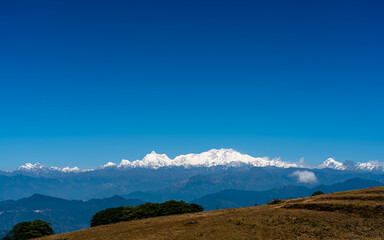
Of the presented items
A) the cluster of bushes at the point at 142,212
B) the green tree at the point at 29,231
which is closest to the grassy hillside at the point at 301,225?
the green tree at the point at 29,231

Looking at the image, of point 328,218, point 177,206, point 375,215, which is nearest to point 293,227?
point 328,218

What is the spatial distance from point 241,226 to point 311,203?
24735mm

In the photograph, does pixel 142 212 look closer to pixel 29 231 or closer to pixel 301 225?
pixel 29 231

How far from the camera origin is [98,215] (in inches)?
5782

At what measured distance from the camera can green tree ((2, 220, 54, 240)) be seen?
105 m

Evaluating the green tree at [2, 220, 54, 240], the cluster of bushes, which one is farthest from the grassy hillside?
the cluster of bushes

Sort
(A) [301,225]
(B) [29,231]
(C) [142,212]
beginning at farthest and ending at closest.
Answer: (C) [142,212]
(B) [29,231]
(A) [301,225]

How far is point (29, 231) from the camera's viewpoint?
105 meters

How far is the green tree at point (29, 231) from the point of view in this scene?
104562mm

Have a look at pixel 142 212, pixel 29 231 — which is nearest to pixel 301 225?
pixel 142 212

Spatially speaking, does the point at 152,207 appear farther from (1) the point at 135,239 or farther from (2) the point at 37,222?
(1) the point at 135,239

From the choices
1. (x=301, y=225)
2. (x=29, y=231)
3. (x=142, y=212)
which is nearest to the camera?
(x=301, y=225)

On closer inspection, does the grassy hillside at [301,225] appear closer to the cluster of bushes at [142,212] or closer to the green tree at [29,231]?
the green tree at [29,231]

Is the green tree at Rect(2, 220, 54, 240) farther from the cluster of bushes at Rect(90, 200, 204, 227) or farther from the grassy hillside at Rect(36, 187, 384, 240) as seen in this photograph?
the grassy hillside at Rect(36, 187, 384, 240)
